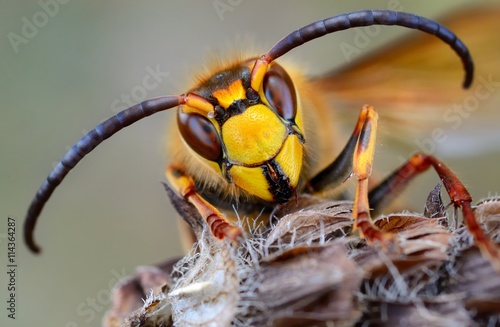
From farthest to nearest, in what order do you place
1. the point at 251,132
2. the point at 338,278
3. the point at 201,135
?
1. the point at 201,135
2. the point at 251,132
3. the point at 338,278

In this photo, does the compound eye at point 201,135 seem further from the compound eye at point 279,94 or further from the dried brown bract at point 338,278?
the dried brown bract at point 338,278

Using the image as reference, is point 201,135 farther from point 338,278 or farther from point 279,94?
point 338,278

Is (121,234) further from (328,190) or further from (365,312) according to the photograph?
(365,312)

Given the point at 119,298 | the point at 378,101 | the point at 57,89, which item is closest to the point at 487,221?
the point at 119,298

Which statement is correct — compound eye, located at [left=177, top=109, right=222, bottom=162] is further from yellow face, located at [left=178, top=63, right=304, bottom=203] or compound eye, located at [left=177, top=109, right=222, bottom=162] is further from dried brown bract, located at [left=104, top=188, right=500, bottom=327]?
dried brown bract, located at [left=104, top=188, right=500, bottom=327]

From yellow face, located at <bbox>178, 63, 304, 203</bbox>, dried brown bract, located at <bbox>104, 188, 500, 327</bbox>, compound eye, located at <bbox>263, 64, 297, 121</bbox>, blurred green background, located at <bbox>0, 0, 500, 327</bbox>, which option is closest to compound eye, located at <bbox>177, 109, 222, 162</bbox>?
yellow face, located at <bbox>178, 63, 304, 203</bbox>

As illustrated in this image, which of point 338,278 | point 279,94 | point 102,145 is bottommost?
point 338,278

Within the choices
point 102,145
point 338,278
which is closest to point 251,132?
point 338,278
